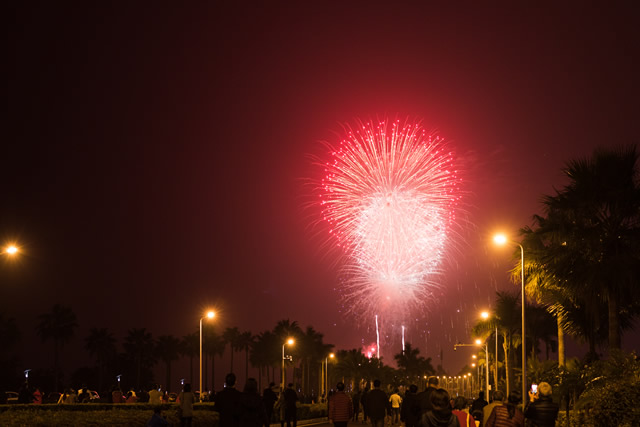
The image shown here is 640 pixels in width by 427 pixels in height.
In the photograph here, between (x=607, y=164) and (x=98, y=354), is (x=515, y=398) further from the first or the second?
(x=98, y=354)

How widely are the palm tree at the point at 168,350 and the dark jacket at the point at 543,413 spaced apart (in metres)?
159

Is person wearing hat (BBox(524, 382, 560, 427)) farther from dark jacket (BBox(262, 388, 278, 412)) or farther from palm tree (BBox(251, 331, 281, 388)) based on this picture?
palm tree (BBox(251, 331, 281, 388))

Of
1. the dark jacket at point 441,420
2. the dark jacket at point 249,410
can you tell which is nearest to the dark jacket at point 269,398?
the dark jacket at point 249,410

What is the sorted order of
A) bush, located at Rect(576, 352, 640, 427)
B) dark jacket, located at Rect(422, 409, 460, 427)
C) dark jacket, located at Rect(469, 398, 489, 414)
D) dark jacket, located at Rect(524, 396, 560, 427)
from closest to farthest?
dark jacket, located at Rect(422, 409, 460, 427)
dark jacket, located at Rect(524, 396, 560, 427)
bush, located at Rect(576, 352, 640, 427)
dark jacket, located at Rect(469, 398, 489, 414)

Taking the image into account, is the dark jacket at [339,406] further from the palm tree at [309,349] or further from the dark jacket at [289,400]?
the palm tree at [309,349]

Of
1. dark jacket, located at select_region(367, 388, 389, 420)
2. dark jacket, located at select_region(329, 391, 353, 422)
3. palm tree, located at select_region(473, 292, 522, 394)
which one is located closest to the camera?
dark jacket, located at select_region(329, 391, 353, 422)

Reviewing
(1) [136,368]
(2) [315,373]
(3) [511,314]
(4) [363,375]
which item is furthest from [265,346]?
(3) [511,314]

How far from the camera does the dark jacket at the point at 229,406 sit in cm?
1274

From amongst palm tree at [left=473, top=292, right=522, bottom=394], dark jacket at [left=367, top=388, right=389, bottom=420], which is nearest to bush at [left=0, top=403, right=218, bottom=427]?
dark jacket at [left=367, top=388, right=389, bottom=420]

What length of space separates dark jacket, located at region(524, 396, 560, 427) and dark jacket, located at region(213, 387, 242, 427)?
465cm

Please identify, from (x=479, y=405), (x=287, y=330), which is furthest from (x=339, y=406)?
(x=287, y=330)

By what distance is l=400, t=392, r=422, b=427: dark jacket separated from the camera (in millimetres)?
17586

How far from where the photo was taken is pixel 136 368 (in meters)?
159

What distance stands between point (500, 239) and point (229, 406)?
18.9 meters
